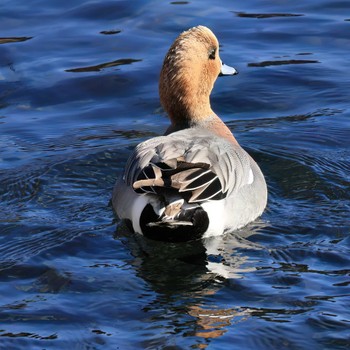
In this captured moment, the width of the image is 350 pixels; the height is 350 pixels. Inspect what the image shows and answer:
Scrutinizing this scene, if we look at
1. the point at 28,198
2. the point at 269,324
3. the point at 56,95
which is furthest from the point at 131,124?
the point at 269,324

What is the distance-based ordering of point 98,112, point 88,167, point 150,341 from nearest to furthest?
point 150,341, point 88,167, point 98,112

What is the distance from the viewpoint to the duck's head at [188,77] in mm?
8039

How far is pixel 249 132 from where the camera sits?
30.9 feet

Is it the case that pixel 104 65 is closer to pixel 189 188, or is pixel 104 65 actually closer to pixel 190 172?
pixel 190 172

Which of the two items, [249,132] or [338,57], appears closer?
[249,132]

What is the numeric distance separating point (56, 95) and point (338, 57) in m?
3.30

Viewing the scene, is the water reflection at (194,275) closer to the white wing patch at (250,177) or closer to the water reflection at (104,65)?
the white wing patch at (250,177)

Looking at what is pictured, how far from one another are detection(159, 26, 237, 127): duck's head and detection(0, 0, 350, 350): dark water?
2.73 feet

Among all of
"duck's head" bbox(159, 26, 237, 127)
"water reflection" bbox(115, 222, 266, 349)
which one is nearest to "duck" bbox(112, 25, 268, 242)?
"duck's head" bbox(159, 26, 237, 127)

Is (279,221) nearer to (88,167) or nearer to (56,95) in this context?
(88,167)

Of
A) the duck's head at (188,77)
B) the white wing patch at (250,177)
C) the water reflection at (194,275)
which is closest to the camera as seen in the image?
the water reflection at (194,275)

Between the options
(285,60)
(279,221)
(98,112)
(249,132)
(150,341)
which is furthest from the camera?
(285,60)

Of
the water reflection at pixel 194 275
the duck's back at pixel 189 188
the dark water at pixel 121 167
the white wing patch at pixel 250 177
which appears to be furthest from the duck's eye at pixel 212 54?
the water reflection at pixel 194 275

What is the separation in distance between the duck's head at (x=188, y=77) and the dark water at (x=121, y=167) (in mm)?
832
